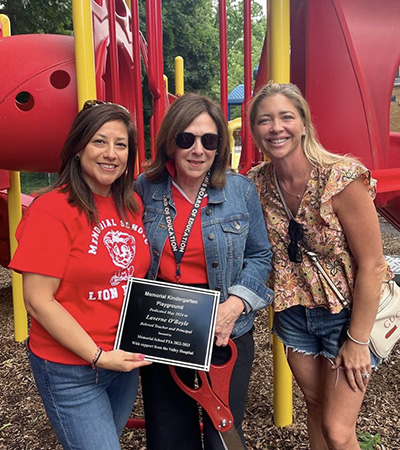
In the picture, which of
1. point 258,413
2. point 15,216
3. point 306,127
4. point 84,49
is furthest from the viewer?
point 15,216

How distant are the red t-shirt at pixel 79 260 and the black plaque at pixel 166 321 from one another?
2.0 inches

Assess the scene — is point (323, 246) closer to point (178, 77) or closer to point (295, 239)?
point (295, 239)

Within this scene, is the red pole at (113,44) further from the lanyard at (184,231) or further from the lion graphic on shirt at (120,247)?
the lion graphic on shirt at (120,247)

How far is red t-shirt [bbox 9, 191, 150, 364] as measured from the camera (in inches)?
51.4

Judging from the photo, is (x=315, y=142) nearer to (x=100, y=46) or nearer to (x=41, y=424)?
(x=100, y=46)

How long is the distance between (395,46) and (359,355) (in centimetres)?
156

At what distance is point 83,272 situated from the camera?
53.9 inches

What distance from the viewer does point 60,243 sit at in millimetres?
1322

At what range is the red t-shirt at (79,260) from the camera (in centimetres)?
130

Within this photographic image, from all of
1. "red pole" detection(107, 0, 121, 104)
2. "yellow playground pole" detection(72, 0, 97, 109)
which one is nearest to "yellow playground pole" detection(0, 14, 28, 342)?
"red pole" detection(107, 0, 121, 104)

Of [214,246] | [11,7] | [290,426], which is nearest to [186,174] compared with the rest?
[214,246]

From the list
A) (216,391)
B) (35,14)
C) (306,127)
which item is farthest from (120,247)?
(35,14)

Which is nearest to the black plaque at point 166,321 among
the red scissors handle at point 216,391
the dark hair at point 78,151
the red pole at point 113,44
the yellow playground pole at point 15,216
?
the red scissors handle at point 216,391

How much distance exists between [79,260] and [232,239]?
1.81 ft
